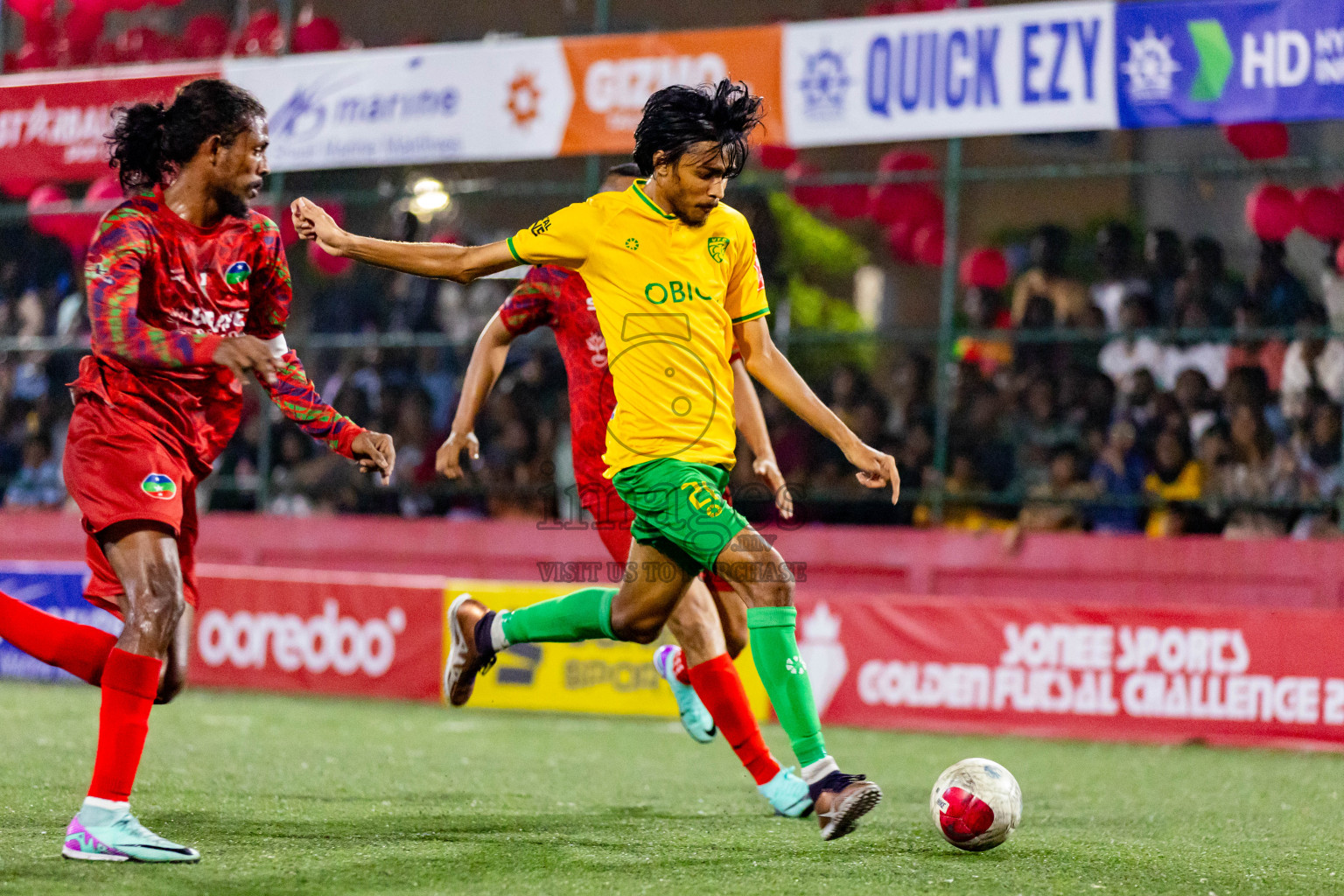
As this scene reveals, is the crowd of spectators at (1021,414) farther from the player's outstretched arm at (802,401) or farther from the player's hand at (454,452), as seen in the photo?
the player's outstretched arm at (802,401)

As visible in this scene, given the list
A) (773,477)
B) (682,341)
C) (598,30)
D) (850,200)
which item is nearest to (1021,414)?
(850,200)

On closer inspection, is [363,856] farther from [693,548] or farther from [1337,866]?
[1337,866]

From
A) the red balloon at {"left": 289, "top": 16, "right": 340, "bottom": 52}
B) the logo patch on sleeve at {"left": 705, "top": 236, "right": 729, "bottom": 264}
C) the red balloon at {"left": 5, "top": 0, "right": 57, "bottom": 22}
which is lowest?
the logo patch on sleeve at {"left": 705, "top": 236, "right": 729, "bottom": 264}

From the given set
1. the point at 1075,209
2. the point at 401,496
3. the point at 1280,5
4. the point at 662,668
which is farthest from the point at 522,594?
the point at 1075,209

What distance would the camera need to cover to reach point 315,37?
13.8m

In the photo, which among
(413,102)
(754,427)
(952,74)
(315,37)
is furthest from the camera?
(315,37)

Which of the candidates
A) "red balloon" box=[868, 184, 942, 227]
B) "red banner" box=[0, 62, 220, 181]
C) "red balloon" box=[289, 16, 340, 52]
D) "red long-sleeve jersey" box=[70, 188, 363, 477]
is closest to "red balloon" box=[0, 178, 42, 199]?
"red banner" box=[0, 62, 220, 181]

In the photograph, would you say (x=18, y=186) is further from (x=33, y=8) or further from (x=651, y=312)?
(x=651, y=312)

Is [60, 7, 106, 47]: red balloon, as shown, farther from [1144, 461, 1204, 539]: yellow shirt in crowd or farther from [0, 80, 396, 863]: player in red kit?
[0, 80, 396, 863]: player in red kit

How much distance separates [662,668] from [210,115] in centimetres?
302

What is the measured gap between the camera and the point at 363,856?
462cm

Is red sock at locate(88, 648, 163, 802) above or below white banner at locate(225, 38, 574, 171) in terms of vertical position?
below

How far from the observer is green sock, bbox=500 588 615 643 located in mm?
5426

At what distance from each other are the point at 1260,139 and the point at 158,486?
9008mm
